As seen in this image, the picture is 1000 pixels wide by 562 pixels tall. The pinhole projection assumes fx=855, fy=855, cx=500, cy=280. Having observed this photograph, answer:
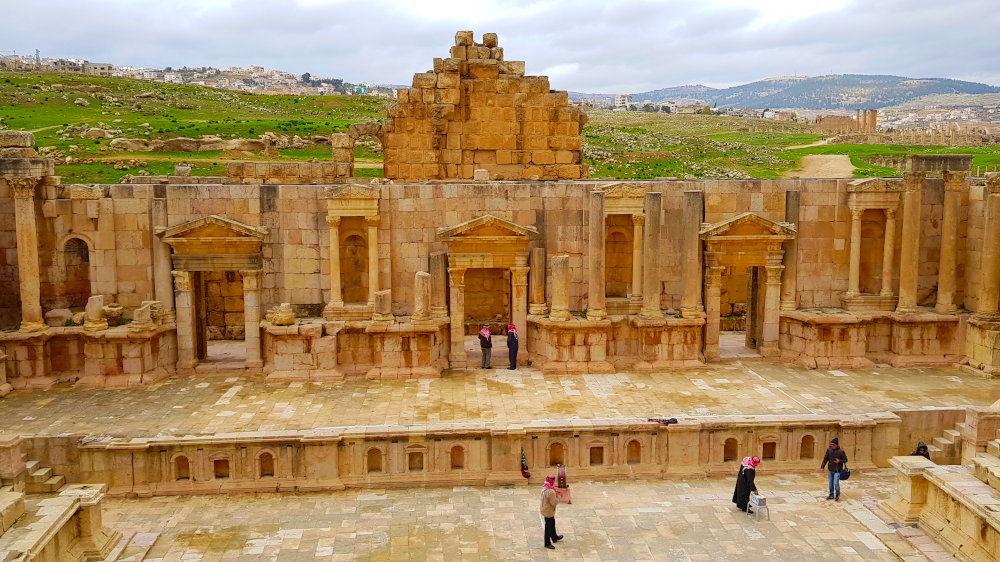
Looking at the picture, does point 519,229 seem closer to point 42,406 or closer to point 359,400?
point 359,400

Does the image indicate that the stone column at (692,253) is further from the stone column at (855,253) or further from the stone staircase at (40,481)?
the stone staircase at (40,481)

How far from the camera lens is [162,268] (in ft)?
60.8

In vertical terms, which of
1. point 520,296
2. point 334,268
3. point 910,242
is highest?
point 910,242

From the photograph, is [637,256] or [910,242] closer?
[637,256]

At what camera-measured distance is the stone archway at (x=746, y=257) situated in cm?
1906

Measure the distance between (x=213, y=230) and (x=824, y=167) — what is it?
4019cm

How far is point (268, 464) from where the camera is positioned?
14.5 metres

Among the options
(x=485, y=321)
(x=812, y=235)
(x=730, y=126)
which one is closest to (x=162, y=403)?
(x=485, y=321)

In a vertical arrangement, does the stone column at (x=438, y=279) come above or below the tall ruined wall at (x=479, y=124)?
below

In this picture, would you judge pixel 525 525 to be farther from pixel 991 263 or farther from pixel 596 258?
pixel 991 263

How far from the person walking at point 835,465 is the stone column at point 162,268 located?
1353 cm

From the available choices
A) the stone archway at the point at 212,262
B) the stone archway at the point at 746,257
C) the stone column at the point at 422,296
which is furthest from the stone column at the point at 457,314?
the stone archway at the point at 746,257

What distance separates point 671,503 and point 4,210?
15.0m

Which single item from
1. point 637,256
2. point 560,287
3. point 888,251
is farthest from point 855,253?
point 560,287
